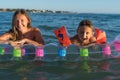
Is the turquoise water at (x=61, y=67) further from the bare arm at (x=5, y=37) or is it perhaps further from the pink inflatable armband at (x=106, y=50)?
the bare arm at (x=5, y=37)

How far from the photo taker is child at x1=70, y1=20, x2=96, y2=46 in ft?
22.6

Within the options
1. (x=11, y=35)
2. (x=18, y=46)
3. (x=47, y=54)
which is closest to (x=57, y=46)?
(x=47, y=54)

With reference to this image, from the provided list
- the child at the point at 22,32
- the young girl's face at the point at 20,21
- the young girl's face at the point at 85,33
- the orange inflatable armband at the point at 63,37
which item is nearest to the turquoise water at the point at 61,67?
the orange inflatable armband at the point at 63,37

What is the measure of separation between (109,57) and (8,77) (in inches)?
93.7

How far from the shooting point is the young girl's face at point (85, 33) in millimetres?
6862

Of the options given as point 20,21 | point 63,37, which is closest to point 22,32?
point 20,21

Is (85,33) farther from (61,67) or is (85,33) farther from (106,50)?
(61,67)

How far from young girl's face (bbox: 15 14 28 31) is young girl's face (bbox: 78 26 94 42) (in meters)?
1.18

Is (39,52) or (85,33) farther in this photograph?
(85,33)

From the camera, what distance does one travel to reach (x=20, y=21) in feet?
23.2

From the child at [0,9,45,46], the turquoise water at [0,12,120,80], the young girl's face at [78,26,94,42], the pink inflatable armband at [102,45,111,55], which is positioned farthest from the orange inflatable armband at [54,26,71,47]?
the pink inflatable armband at [102,45,111,55]

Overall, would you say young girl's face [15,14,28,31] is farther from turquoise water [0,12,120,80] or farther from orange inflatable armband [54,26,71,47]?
turquoise water [0,12,120,80]

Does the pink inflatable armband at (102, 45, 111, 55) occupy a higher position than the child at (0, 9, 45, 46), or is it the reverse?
the child at (0, 9, 45, 46)

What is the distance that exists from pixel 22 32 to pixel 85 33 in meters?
1.41
